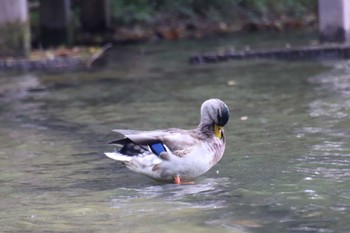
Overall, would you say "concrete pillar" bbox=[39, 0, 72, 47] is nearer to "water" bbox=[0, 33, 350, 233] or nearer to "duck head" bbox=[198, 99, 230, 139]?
"water" bbox=[0, 33, 350, 233]

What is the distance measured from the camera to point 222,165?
7988 millimetres

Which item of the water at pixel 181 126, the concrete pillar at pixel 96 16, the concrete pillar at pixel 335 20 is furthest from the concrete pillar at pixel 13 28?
the concrete pillar at pixel 96 16

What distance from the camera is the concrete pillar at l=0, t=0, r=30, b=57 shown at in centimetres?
1722

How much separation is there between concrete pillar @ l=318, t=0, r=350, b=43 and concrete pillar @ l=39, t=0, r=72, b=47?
26.1ft

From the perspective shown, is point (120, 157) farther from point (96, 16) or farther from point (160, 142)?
point (96, 16)

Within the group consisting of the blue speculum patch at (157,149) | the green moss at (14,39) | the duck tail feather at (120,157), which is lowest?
the green moss at (14,39)

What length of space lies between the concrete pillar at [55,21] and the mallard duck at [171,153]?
52.8ft

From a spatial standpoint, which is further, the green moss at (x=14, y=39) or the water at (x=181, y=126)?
the green moss at (x=14, y=39)

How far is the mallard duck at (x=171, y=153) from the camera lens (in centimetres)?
702

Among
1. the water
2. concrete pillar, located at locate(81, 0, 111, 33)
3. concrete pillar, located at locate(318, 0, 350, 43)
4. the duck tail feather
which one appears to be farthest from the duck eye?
concrete pillar, located at locate(81, 0, 111, 33)

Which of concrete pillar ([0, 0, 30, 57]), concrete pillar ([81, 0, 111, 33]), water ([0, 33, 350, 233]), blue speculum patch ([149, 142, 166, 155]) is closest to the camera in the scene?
water ([0, 33, 350, 233])

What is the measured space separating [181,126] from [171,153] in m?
2.93

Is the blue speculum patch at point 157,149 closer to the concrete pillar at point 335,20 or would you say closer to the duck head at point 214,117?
the duck head at point 214,117

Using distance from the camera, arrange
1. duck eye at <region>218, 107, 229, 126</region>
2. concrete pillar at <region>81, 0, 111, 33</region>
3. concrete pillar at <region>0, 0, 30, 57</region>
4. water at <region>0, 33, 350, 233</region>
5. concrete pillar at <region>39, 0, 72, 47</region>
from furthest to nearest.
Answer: concrete pillar at <region>81, 0, 111, 33</region>
concrete pillar at <region>39, 0, 72, 47</region>
concrete pillar at <region>0, 0, 30, 57</region>
duck eye at <region>218, 107, 229, 126</region>
water at <region>0, 33, 350, 233</region>
